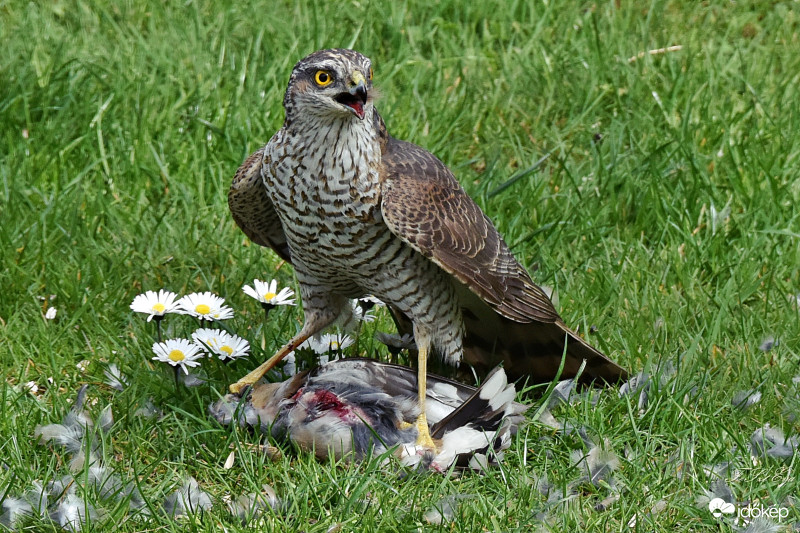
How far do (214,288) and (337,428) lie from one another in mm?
1387

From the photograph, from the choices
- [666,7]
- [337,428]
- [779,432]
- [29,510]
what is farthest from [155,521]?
[666,7]

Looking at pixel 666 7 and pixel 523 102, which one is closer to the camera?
pixel 523 102

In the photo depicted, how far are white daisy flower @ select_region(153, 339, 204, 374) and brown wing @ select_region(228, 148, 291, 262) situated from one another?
0.56 m

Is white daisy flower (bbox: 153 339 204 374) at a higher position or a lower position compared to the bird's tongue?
lower

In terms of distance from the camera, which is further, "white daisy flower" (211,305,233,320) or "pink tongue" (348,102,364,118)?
"white daisy flower" (211,305,233,320)

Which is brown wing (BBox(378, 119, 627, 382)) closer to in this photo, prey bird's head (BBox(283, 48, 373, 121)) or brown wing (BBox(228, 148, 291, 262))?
prey bird's head (BBox(283, 48, 373, 121))

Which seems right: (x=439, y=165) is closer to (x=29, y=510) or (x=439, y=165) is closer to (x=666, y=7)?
(x=29, y=510)

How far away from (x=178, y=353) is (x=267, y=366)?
40 centimetres

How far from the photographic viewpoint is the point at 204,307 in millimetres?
4543

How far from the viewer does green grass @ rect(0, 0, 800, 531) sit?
155 inches

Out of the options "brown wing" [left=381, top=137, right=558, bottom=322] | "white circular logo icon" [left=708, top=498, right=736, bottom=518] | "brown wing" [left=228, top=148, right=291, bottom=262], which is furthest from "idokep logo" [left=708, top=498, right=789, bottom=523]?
"brown wing" [left=228, top=148, right=291, bottom=262]

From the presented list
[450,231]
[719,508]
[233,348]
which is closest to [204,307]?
[233,348]

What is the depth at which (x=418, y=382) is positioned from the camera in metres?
4.30

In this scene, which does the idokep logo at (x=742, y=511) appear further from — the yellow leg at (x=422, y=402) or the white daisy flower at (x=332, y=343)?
the white daisy flower at (x=332, y=343)
